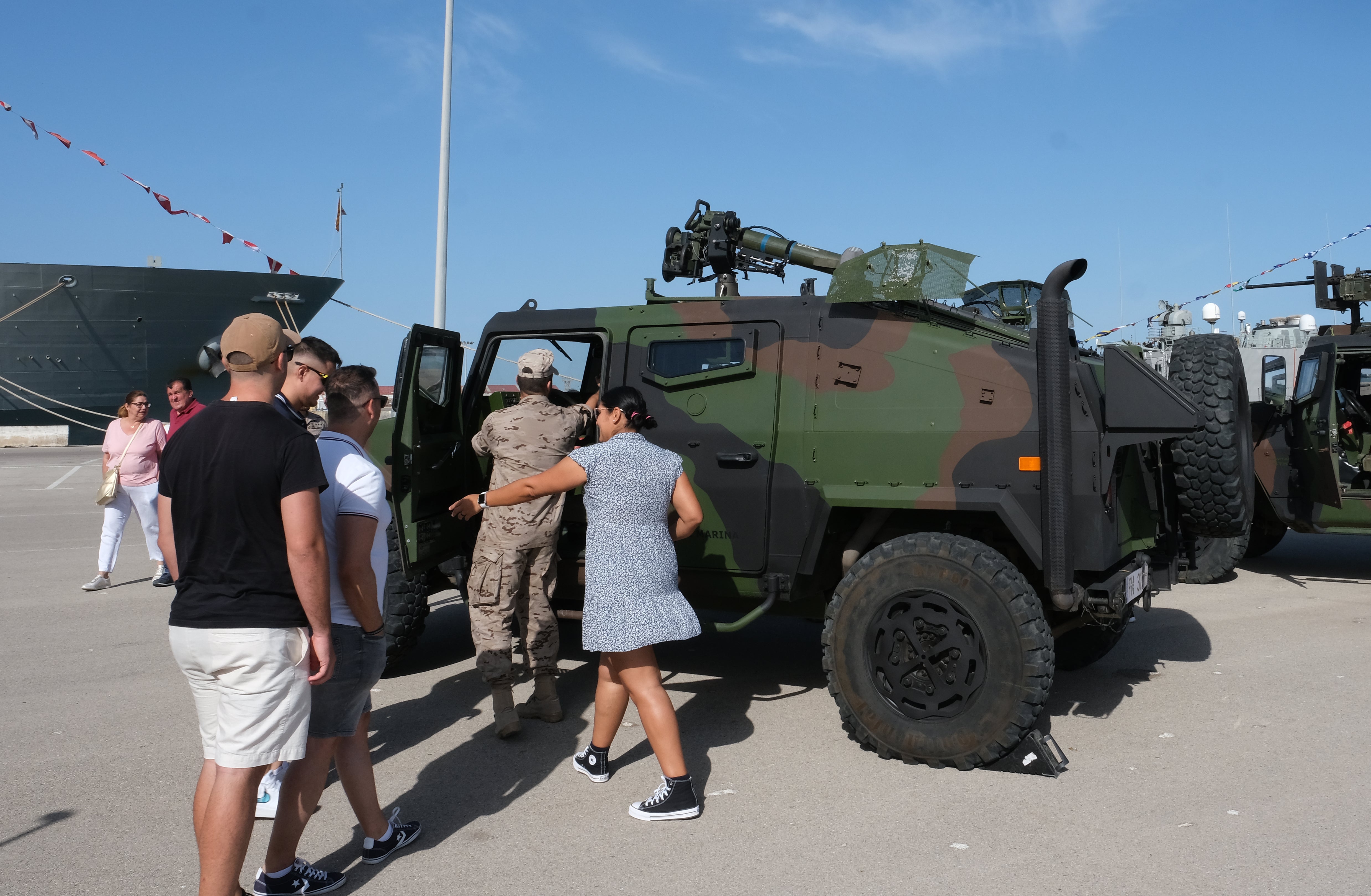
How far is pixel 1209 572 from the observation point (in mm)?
8836

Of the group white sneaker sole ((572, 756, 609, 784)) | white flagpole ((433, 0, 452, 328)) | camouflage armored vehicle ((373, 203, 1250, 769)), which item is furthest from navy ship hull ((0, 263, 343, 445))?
white sneaker sole ((572, 756, 609, 784))

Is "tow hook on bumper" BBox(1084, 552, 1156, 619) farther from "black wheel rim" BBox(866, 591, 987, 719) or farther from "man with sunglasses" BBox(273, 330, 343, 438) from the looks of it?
"man with sunglasses" BBox(273, 330, 343, 438)

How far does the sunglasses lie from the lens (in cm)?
343

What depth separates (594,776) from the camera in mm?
4277

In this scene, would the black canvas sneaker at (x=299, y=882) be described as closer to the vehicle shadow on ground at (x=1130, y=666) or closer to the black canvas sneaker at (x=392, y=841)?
the black canvas sneaker at (x=392, y=841)

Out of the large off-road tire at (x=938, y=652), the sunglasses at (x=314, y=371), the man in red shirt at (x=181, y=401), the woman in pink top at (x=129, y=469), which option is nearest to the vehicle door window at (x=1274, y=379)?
the large off-road tire at (x=938, y=652)

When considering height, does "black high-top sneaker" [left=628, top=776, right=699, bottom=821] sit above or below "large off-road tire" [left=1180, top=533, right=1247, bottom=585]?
below

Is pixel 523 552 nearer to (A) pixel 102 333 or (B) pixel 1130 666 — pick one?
(B) pixel 1130 666

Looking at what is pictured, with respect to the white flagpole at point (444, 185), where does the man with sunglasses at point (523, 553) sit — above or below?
below

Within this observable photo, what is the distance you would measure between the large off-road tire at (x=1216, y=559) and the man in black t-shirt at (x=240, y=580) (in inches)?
309

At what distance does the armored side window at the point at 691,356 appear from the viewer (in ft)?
17.0

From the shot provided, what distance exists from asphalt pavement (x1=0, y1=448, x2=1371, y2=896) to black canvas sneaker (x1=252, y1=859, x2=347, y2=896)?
0.19 ft

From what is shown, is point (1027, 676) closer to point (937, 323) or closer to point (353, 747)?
point (937, 323)

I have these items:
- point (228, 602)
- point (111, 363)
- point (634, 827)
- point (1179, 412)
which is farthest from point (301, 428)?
point (111, 363)
